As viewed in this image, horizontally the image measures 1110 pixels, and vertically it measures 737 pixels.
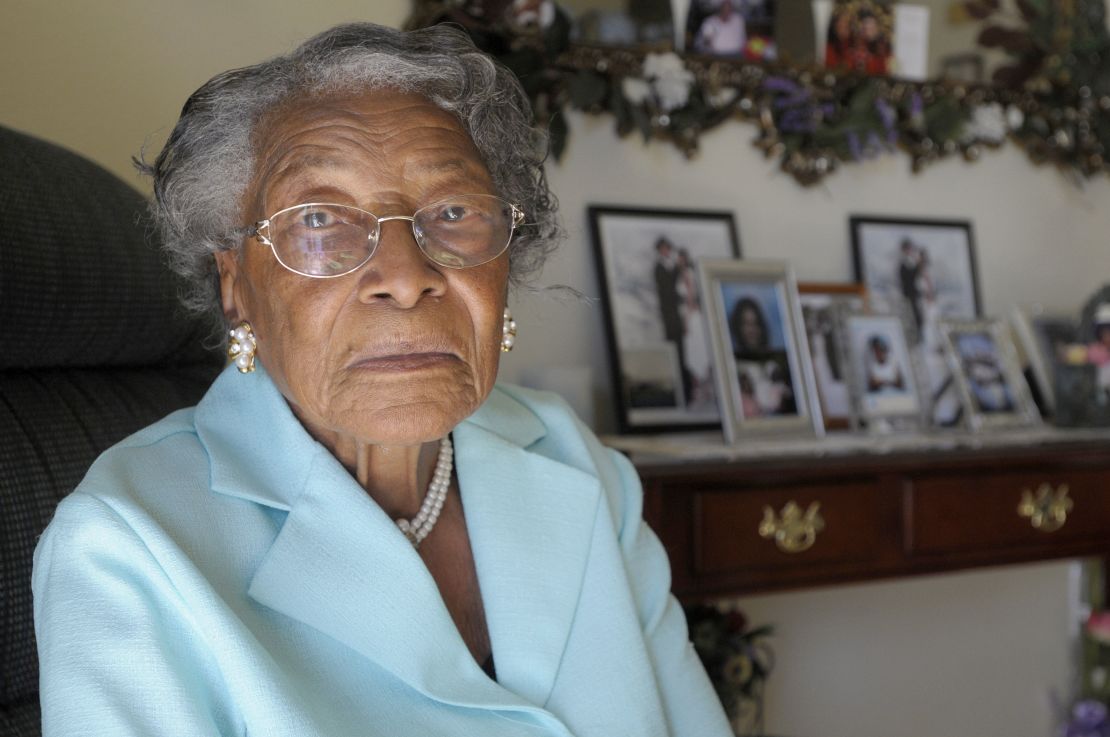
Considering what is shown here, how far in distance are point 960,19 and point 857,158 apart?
0.48 metres

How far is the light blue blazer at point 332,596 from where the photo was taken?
2.95 ft

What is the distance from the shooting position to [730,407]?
6.95 ft

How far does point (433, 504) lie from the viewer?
1.27 meters

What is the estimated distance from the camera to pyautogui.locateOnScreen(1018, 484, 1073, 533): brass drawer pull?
2.16 m

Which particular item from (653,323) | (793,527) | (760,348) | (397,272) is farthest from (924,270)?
(397,272)

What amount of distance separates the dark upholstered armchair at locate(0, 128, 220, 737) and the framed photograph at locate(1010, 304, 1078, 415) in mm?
2000

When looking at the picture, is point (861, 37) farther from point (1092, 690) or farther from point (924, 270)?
point (1092, 690)

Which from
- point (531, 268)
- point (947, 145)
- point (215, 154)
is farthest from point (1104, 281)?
point (215, 154)

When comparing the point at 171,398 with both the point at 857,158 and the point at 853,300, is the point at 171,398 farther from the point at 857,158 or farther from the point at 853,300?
the point at 857,158

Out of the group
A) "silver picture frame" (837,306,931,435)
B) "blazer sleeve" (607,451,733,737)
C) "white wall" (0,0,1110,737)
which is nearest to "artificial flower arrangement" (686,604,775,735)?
"white wall" (0,0,1110,737)

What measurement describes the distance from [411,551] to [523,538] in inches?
7.3

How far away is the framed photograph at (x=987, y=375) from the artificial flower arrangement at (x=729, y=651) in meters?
0.64

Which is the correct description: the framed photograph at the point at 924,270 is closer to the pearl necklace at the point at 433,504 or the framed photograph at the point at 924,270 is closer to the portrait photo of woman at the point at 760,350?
the portrait photo of woman at the point at 760,350

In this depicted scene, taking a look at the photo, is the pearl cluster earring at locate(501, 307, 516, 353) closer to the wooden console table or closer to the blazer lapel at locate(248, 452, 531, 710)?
the blazer lapel at locate(248, 452, 531, 710)
